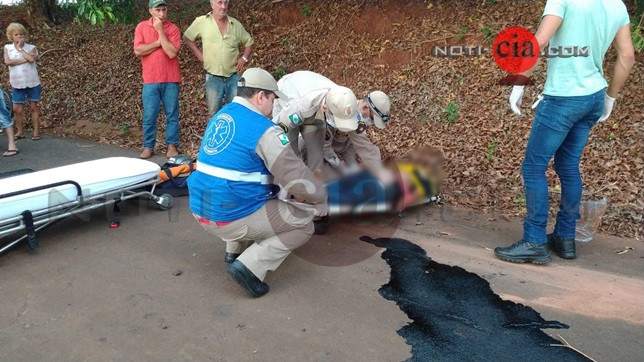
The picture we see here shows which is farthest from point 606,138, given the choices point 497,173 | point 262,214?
point 262,214

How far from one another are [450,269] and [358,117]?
5.00 feet

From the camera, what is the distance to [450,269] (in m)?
4.25

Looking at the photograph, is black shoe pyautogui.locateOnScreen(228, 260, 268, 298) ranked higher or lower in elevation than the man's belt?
lower

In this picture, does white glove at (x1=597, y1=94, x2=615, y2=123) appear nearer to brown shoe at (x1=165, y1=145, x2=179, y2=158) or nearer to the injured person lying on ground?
the injured person lying on ground

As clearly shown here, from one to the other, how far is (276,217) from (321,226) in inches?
49.6

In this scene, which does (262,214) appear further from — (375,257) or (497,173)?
(497,173)

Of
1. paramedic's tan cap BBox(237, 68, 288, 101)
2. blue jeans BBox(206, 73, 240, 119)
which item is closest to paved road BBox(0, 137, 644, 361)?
paramedic's tan cap BBox(237, 68, 288, 101)

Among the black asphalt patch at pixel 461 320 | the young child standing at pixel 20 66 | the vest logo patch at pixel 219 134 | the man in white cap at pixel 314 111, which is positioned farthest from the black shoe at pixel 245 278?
the young child standing at pixel 20 66

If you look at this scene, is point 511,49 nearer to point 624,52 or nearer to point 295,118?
point 624,52

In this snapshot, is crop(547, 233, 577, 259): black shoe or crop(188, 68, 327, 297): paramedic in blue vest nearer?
crop(188, 68, 327, 297): paramedic in blue vest

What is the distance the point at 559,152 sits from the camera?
432 cm

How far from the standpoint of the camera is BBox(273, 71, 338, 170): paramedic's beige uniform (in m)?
4.76

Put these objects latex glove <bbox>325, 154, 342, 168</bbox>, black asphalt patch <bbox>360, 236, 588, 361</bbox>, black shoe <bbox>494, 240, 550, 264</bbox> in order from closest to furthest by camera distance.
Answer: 1. black asphalt patch <bbox>360, 236, 588, 361</bbox>
2. black shoe <bbox>494, 240, 550, 264</bbox>
3. latex glove <bbox>325, 154, 342, 168</bbox>

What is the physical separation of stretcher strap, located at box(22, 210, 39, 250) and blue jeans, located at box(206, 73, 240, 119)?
10.5 feet
